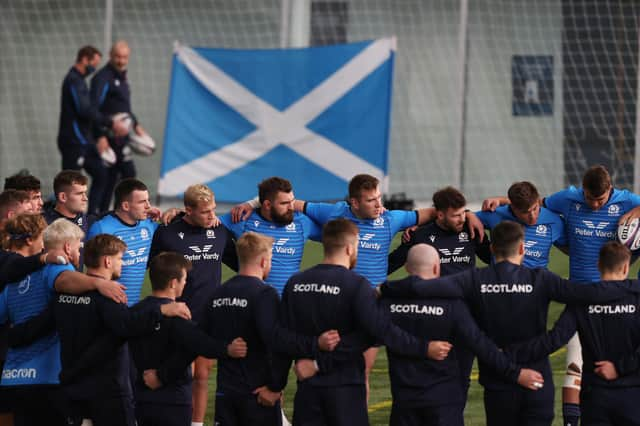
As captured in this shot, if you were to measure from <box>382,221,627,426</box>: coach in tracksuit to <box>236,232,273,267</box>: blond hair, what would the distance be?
2.35 feet

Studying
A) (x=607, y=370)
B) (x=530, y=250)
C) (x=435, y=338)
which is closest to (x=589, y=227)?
(x=530, y=250)

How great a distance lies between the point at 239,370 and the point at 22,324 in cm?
137

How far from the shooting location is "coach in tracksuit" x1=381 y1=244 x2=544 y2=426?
6.88m

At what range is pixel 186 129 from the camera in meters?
19.5

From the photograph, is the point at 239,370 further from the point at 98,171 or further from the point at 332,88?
the point at 332,88

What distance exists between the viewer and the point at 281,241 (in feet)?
29.8

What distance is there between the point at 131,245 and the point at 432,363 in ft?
9.02

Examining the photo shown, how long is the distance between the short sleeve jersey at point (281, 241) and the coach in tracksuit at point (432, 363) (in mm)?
2163

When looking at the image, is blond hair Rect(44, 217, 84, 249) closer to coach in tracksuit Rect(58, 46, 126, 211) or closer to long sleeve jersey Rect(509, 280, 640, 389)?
long sleeve jersey Rect(509, 280, 640, 389)

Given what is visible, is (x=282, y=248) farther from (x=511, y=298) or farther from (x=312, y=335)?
(x=511, y=298)

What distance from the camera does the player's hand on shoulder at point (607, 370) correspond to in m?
6.89

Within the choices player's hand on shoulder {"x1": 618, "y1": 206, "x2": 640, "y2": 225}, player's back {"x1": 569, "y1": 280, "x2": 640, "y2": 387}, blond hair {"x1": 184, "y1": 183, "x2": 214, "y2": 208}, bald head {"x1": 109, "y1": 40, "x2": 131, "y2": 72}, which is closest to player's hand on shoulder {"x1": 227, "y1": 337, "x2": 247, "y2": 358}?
player's back {"x1": 569, "y1": 280, "x2": 640, "y2": 387}

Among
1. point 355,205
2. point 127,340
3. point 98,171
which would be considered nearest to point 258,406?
point 127,340

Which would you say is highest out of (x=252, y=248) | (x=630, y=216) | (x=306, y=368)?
(x=252, y=248)
